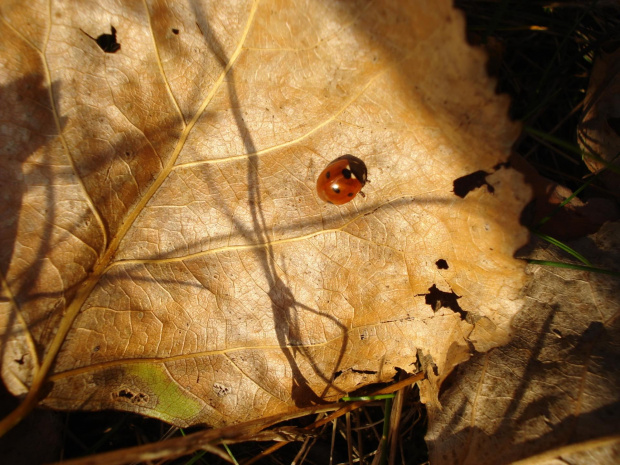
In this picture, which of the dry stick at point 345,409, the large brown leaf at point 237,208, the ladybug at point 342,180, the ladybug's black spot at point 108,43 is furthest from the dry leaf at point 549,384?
the ladybug's black spot at point 108,43

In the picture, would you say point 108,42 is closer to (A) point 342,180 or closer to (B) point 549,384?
(A) point 342,180

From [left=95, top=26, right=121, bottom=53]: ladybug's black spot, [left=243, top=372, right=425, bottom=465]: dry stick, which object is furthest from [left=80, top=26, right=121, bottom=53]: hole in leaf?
[left=243, top=372, right=425, bottom=465]: dry stick

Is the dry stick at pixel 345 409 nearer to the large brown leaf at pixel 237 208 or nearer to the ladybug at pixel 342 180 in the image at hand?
the large brown leaf at pixel 237 208

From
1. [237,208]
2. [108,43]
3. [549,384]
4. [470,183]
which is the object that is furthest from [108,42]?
[549,384]

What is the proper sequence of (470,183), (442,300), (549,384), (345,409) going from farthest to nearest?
(345,409), (442,300), (549,384), (470,183)

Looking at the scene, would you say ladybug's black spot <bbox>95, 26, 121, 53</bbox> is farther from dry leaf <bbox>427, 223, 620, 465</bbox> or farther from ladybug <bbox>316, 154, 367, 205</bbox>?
dry leaf <bbox>427, 223, 620, 465</bbox>

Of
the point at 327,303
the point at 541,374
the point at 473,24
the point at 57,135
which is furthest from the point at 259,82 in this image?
the point at 541,374

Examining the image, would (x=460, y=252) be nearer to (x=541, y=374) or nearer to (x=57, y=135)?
(x=541, y=374)
